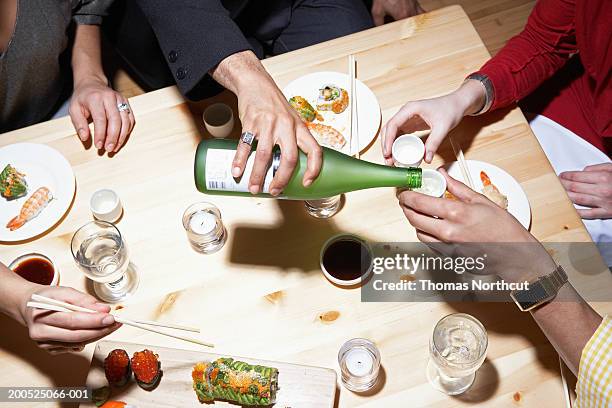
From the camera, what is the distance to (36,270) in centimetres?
127

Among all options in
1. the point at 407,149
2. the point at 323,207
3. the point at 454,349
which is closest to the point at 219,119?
the point at 323,207

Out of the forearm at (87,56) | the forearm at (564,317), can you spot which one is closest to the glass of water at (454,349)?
the forearm at (564,317)

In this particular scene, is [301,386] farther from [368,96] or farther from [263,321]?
[368,96]

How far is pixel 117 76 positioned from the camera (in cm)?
259

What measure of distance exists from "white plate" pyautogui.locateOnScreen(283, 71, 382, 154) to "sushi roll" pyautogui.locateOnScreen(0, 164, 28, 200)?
2.43 feet

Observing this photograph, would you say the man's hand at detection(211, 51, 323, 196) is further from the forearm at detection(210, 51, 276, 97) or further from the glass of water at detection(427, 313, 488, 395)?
the glass of water at detection(427, 313, 488, 395)

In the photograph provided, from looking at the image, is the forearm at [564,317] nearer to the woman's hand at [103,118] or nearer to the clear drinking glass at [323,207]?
the clear drinking glass at [323,207]

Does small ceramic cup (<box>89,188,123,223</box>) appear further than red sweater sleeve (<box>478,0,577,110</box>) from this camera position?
No

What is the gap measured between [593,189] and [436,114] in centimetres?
55

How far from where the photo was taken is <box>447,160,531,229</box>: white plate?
125 cm

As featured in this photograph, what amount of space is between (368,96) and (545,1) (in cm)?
56

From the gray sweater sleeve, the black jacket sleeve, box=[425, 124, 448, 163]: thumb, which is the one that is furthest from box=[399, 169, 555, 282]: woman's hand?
the gray sweater sleeve

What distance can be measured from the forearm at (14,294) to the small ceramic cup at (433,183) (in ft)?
2.96

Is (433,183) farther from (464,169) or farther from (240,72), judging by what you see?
(240,72)
